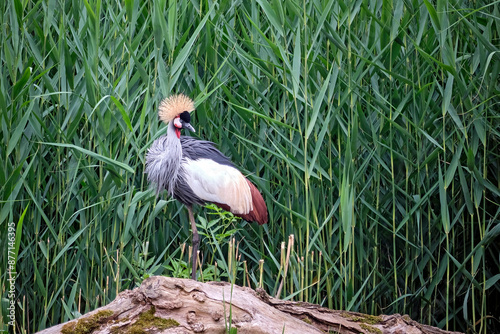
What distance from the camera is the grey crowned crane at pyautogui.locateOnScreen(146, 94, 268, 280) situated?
3293 millimetres

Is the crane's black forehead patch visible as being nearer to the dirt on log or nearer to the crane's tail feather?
the crane's tail feather

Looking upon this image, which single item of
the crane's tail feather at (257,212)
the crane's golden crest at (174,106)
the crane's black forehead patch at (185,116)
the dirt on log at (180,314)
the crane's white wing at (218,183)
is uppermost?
the crane's golden crest at (174,106)

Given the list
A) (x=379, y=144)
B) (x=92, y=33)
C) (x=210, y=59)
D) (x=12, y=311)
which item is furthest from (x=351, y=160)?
(x=12, y=311)

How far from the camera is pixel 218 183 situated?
11.1 feet

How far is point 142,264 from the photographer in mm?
3324

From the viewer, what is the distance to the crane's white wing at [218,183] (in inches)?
133

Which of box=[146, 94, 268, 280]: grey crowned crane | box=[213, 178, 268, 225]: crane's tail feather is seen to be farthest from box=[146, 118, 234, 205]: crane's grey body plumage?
box=[213, 178, 268, 225]: crane's tail feather

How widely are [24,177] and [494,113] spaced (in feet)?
7.91

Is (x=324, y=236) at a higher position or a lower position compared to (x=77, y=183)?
lower

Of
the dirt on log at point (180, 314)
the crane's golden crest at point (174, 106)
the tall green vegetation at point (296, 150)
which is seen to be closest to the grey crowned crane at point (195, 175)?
the crane's golden crest at point (174, 106)

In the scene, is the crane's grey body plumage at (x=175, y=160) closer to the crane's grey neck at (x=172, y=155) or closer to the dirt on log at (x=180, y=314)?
the crane's grey neck at (x=172, y=155)

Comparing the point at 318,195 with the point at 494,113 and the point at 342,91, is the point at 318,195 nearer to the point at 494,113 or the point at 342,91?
the point at 342,91

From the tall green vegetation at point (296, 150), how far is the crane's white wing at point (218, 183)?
0.45 feet

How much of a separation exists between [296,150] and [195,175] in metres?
0.57
